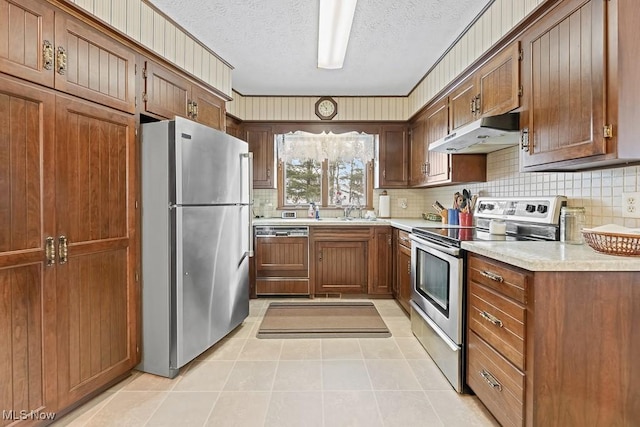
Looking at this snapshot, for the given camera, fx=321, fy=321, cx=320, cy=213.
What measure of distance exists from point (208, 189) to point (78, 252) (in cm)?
88

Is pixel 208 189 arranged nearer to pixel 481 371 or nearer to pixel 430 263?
pixel 430 263

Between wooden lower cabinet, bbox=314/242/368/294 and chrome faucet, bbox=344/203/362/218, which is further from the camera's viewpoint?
chrome faucet, bbox=344/203/362/218

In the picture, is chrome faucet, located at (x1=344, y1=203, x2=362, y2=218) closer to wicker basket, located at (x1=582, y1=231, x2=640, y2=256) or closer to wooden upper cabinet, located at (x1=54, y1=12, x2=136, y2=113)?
wooden upper cabinet, located at (x1=54, y1=12, x2=136, y2=113)

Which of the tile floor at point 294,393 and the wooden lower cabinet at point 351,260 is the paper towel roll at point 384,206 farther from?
the tile floor at point 294,393

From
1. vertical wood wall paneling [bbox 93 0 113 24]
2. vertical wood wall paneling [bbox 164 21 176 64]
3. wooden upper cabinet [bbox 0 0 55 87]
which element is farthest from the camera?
vertical wood wall paneling [bbox 164 21 176 64]

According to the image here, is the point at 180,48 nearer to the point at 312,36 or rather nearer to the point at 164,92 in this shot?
the point at 164,92

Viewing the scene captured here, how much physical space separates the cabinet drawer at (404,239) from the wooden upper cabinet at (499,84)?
130cm

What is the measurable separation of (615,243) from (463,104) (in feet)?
Answer: 5.57

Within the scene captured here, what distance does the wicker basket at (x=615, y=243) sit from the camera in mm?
1333

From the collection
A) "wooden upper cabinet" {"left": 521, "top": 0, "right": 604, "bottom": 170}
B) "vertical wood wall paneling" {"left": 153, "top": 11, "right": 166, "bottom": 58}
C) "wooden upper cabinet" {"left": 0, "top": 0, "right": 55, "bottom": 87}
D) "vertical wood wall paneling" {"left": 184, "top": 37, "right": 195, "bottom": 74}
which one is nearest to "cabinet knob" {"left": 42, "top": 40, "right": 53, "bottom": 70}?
"wooden upper cabinet" {"left": 0, "top": 0, "right": 55, "bottom": 87}

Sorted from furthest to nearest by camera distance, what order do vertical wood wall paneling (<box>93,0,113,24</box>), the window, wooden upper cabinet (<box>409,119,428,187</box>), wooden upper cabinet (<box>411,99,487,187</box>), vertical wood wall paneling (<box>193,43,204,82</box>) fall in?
the window → wooden upper cabinet (<box>409,119,428,187</box>) → wooden upper cabinet (<box>411,99,487,187</box>) → vertical wood wall paneling (<box>193,43,204,82</box>) → vertical wood wall paneling (<box>93,0,113,24</box>)

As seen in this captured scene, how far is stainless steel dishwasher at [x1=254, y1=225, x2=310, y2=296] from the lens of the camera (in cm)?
378

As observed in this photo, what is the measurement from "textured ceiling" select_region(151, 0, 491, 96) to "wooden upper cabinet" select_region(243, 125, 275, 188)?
58 cm

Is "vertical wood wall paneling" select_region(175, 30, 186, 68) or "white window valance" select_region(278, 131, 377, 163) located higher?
"vertical wood wall paneling" select_region(175, 30, 186, 68)
